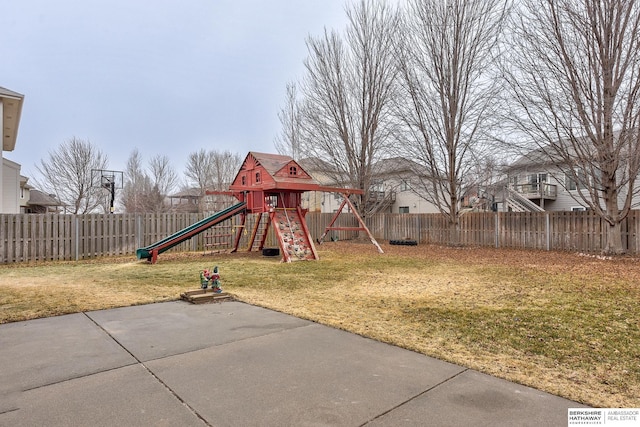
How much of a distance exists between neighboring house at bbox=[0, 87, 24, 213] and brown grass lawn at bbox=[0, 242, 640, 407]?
7.82 m

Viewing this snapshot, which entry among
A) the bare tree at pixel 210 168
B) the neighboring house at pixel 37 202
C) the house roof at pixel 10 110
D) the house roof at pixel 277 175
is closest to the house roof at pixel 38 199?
the neighboring house at pixel 37 202

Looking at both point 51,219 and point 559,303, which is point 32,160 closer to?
point 51,219

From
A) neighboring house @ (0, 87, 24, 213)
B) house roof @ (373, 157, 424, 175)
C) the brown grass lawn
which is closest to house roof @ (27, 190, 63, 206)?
neighboring house @ (0, 87, 24, 213)

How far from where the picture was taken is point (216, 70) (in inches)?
751

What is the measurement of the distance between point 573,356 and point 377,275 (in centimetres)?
550

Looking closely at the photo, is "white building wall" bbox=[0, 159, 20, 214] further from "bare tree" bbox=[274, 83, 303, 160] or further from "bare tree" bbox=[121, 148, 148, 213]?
"bare tree" bbox=[274, 83, 303, 160]

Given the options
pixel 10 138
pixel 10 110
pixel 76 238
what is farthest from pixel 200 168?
pixel 76 238

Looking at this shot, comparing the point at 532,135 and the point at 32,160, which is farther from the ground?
the point at 32,160

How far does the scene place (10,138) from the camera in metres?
19.2

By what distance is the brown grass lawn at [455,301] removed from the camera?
3.21 m

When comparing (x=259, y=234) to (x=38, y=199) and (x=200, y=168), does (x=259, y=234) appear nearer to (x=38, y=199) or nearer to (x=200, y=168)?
(x=200, y=168)

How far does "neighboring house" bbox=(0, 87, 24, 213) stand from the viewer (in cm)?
1426

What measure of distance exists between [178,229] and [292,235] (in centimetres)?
578

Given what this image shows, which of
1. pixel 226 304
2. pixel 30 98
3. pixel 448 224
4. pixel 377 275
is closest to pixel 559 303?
pixel 377 275
